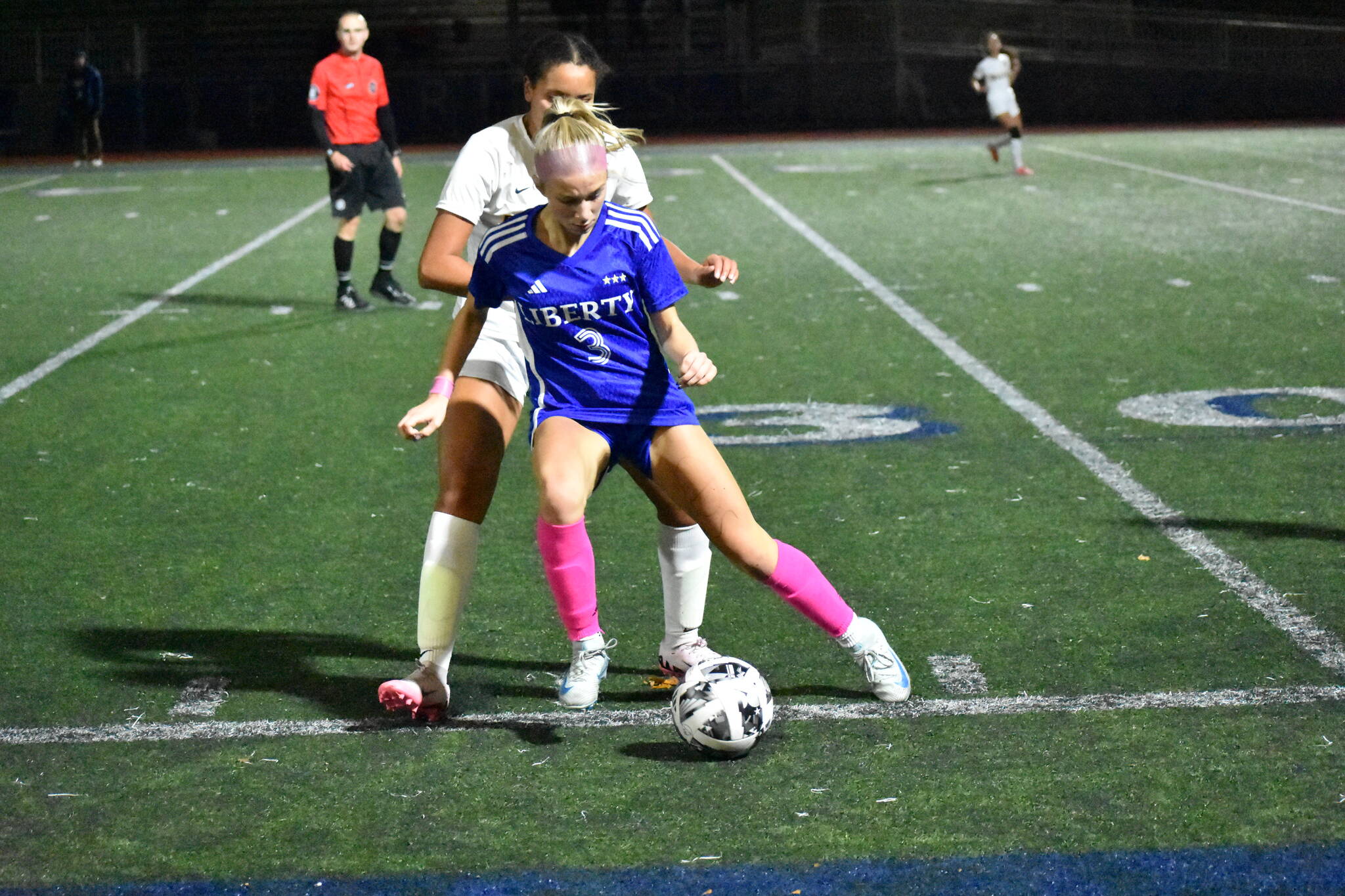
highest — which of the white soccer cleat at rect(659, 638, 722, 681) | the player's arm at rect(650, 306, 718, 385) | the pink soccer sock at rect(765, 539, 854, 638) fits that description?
the player's arm at rect(650, 306, 718, 385)

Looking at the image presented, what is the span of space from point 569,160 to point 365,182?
8813 mm

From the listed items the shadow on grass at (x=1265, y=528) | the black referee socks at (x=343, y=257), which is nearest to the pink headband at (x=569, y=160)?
the shadow on grass at (x=1265, y=528)

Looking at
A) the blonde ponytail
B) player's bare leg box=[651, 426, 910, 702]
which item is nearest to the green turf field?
player's bare leg box=[651, 426, 910, 702]

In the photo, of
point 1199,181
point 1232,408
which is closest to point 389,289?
point 1232,408

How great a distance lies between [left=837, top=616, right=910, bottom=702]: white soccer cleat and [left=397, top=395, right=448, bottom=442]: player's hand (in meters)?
1.21

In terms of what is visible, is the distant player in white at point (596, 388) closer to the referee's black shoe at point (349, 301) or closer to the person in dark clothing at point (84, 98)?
the referee's black shoe at point (349, 301)

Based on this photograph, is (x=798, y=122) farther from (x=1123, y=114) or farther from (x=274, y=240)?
(x=274, y=240)

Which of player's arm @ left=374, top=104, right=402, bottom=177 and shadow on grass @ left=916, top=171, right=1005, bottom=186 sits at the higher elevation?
player's arm @ left=374, top=104, right=402, bottom=177

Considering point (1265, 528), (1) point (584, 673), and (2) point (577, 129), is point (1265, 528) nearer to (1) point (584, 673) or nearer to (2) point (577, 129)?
(1) point (584, 673)

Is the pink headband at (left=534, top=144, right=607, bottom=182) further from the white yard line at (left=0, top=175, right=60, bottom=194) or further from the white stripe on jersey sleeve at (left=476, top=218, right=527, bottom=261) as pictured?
the white yard line at (left=0, top=175, right=60, bottom=194)

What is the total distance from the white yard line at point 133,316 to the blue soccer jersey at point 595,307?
5672 millimetres

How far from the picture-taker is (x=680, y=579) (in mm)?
4562

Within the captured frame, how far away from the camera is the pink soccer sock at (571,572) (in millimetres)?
4176

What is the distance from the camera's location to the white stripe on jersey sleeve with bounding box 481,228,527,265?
418 centimetres
